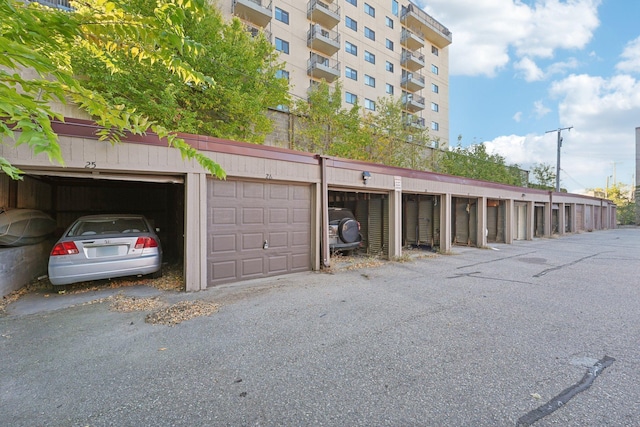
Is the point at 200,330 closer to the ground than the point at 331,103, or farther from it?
closer to the ground

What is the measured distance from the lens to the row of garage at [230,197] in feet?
15.2

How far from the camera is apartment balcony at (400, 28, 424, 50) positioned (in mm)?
29453

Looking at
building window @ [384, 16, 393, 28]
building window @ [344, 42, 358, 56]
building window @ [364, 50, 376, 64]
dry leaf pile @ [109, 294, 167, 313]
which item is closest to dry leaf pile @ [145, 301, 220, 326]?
dry leaf pile @ [109, 294, 167, 313]

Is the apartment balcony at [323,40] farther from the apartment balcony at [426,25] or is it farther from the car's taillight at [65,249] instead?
Result: the car's taillight at [65,249]

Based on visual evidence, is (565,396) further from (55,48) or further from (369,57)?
(369,57)

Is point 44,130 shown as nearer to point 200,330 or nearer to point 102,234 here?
point 200,330

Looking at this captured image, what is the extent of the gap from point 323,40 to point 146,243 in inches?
864

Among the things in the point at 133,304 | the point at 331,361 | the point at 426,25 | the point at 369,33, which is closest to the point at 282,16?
the point at 369,33

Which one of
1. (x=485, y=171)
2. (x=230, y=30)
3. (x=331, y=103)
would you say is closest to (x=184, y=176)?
(x=230, y=30)

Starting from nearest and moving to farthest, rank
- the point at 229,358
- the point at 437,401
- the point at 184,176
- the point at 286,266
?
the point at 437,401
the point at 229,358
the point at 184,176
the point at 286,266

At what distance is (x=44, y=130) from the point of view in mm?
1590

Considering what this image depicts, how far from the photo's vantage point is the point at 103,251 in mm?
4762

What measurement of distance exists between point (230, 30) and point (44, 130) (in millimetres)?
10369

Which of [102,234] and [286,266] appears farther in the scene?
[286,266]
